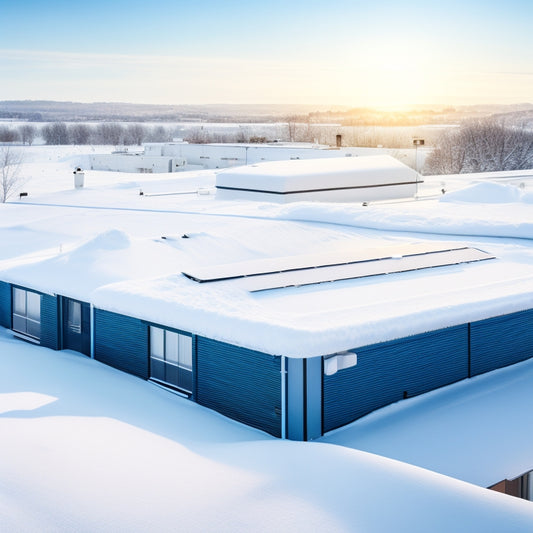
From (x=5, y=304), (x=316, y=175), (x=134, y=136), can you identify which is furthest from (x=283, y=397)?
(x=134, y=136)

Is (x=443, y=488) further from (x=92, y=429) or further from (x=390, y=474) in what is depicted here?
(x=92, y=429)

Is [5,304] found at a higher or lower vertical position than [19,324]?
higher

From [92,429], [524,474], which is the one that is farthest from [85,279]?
[524,474]

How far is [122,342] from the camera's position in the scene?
1521 centimetres

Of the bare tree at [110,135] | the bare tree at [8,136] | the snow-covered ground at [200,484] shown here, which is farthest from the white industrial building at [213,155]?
the bare tree at [8,136]

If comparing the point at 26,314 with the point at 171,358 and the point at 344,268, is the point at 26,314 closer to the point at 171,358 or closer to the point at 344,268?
the point at 171,358

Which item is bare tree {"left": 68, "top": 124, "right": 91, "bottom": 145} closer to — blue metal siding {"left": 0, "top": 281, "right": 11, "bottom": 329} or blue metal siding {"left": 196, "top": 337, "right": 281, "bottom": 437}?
blue metal siding {"left": 0, "top": 281, "right": 11, "bottom": 329}

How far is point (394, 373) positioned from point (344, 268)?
3490 millimetres

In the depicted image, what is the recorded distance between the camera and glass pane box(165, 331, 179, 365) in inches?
554

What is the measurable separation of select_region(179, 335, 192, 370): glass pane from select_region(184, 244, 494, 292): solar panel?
1.46 m

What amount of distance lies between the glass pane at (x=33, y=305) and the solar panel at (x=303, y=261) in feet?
12.2

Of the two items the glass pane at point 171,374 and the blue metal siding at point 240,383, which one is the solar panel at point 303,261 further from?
the blue metal siding at point 240,383

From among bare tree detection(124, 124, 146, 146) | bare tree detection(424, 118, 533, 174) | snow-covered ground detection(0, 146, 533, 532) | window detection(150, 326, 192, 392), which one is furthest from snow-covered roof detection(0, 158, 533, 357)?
bare tree detection(124, 124, 146, 146)

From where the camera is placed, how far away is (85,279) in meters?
16.5
